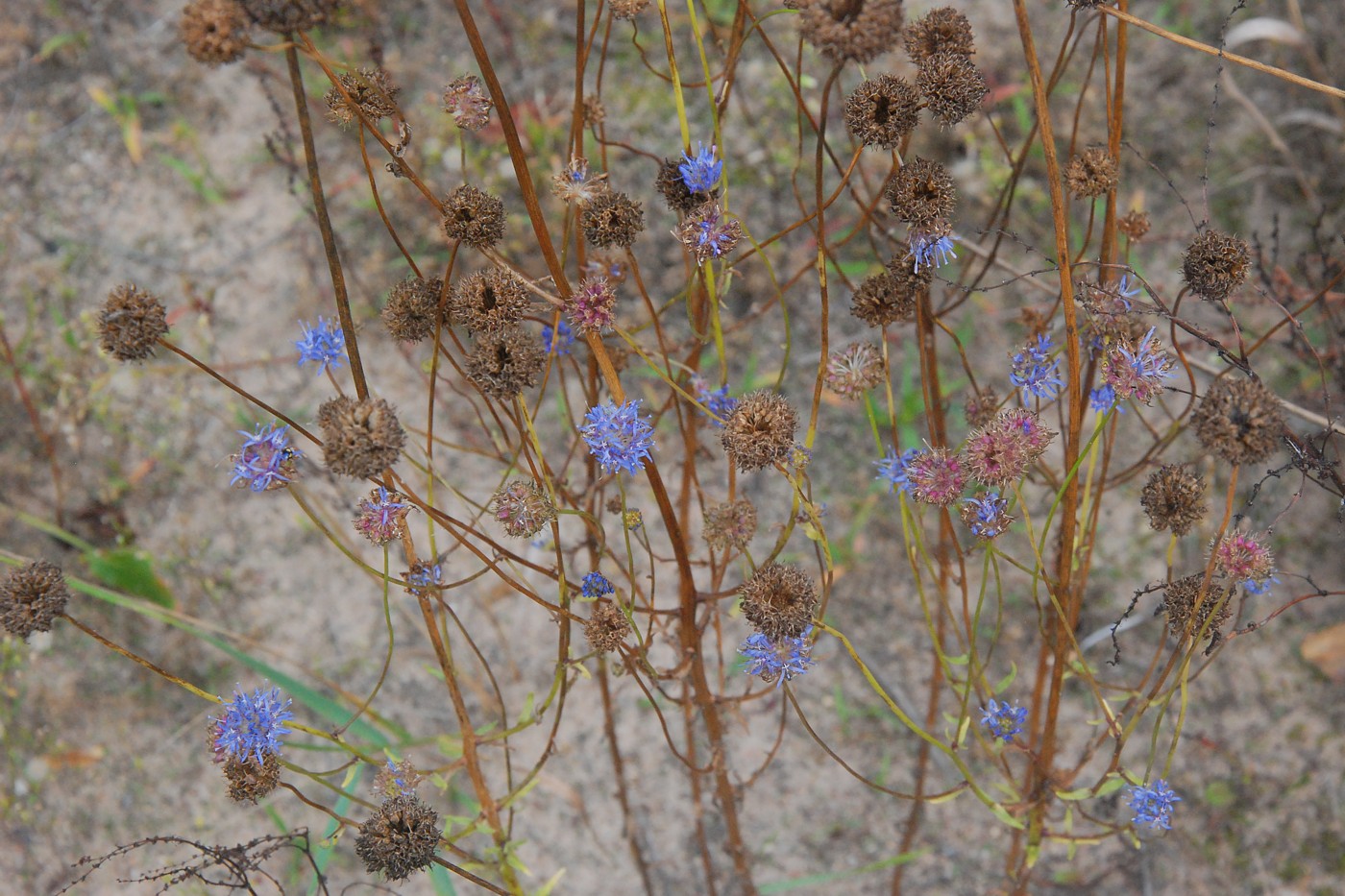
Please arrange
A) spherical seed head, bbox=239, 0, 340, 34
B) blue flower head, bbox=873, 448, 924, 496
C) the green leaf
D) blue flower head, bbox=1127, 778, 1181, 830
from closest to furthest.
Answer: spherical seed head, bbox=239, 0, 340, 34, blue flower head, bbox=873, 448, 924, 496, blue flower head, bbox=1127, 778, 1181, 830, the green leaf

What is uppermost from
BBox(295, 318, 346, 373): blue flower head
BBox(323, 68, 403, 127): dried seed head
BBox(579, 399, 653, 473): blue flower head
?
BBox(323, 68, 403, 127): dried seed head

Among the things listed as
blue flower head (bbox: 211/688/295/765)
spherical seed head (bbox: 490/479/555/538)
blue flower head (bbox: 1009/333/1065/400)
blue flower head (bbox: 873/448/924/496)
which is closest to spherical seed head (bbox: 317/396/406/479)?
spherical seed head (bbox: 490/479/555/538)

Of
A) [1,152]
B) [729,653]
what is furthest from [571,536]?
[1,152]

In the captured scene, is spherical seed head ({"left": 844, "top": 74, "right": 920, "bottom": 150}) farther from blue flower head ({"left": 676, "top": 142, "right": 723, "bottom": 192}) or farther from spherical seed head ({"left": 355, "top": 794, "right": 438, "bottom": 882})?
spherical seed head ({"left": 355, "top": 794, "right": 438, "bottom": 882})

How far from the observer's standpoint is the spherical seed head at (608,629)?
176cm

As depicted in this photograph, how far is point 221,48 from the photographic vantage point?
3.92 ft

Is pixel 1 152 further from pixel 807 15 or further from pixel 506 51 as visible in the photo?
pixel 807 15

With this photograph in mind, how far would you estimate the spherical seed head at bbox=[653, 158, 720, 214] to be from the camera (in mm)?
1657

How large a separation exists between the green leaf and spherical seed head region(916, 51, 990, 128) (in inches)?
106

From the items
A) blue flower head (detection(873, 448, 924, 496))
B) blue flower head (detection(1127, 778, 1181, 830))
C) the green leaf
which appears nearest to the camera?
blue flower head (detection(873, 448, 924, 496))

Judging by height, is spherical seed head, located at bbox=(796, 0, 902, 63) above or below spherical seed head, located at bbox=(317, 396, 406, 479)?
above

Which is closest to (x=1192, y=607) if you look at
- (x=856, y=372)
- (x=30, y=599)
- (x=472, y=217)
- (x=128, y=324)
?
(x=856, y=372)

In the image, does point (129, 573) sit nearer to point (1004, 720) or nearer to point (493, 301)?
point (493, 301)

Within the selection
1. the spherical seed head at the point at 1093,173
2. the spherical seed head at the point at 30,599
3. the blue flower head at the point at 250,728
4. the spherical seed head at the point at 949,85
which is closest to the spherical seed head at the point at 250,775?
the blue flower head at the point at 250,728
